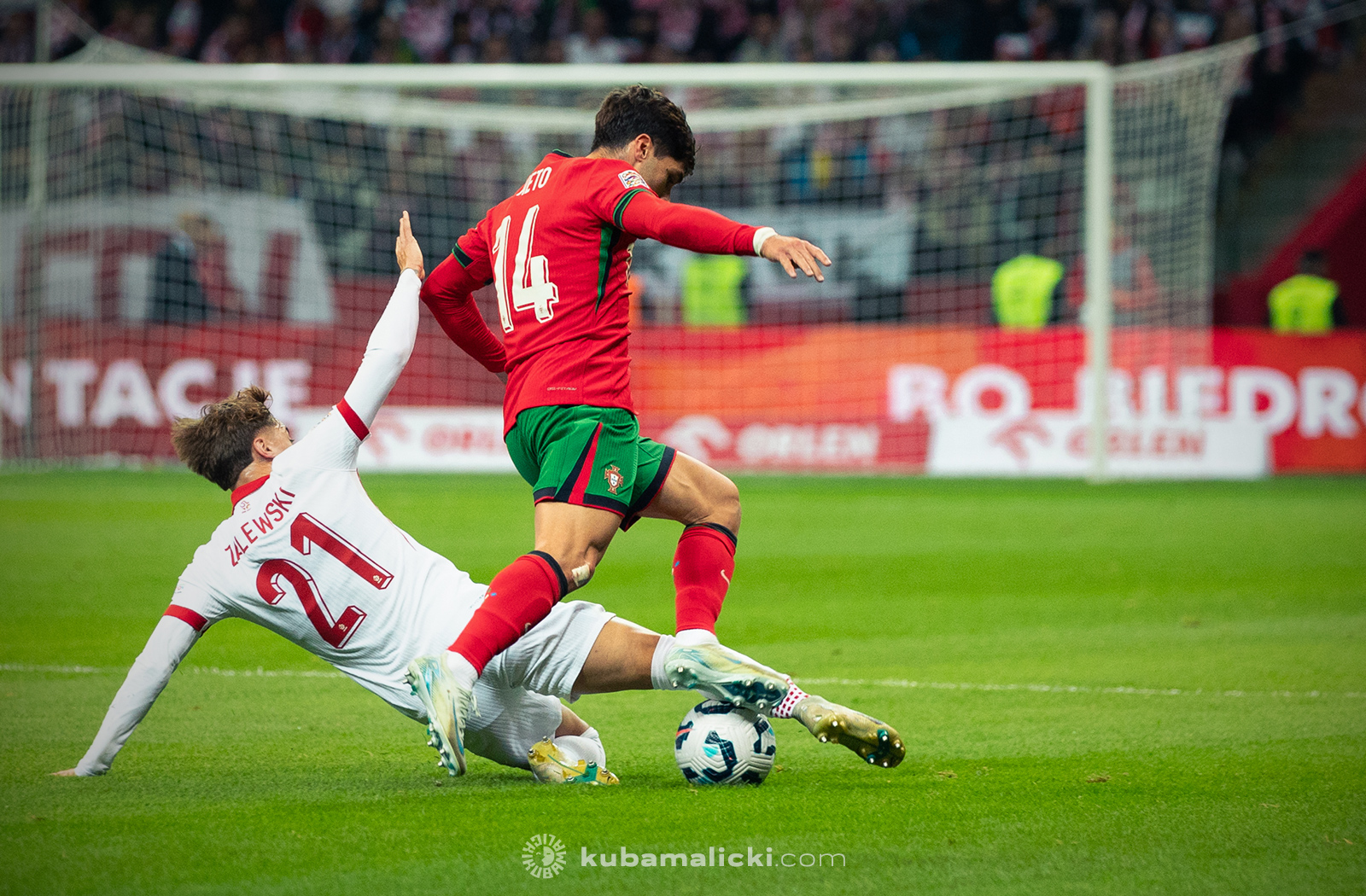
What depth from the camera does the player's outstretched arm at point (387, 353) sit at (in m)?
3.91

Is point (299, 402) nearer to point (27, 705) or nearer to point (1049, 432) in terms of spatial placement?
point (1049, 432)

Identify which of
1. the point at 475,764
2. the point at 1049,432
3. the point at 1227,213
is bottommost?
the point at 475,764

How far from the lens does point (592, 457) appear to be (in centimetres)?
403

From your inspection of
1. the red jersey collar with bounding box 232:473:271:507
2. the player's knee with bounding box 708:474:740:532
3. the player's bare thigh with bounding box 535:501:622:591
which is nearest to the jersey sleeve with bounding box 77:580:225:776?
the red jersey collar with bounding box 232:473:271:507

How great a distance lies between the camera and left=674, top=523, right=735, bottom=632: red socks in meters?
4.13

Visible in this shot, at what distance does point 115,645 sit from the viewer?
6277mm

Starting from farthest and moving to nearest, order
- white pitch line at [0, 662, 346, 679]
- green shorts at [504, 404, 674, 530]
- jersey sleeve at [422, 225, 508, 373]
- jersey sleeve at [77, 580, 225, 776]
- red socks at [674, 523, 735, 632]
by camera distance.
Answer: white pitch line at [0, 662, 346, 679] → jersey sleeve at [422, 225, 508, 373] → red socks at [674, 523, 735, 632] → green shorts at [504, 404, 674, 530] → jersey sleeve at [77, 580, 225, 776]

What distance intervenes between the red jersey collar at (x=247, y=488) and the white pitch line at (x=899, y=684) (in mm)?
1930

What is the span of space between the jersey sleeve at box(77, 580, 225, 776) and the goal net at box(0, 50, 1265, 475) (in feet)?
34.6

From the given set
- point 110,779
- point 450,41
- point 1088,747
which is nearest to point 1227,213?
point 450,41

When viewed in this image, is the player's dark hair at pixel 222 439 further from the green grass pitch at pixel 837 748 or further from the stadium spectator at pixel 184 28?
the stadium spectator at pixel 184 28

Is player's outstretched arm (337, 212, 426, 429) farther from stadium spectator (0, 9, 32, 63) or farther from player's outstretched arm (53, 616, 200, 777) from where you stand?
Result: stadium spectator (0, 9, 32, 63)

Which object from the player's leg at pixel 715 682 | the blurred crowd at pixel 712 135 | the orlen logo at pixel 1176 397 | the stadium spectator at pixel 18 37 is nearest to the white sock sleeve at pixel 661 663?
the player's leg at pixel 715 682

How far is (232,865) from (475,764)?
50.2 inches
